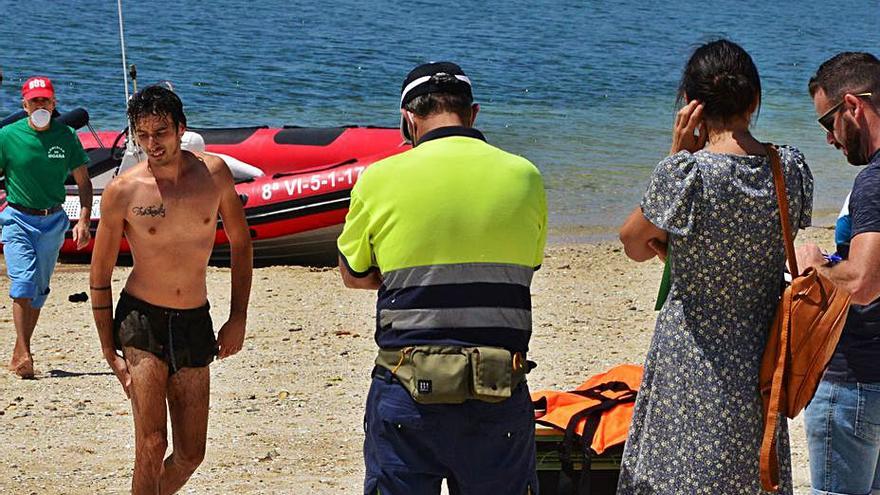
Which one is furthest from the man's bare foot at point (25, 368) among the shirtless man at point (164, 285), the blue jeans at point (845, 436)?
the blue jeans at point (845, 436)

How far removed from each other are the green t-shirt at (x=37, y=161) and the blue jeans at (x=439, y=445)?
454 cm

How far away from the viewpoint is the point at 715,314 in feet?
10.3

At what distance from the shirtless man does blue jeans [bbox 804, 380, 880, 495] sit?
200 cm

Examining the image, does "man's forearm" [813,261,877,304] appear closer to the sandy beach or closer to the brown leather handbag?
the brown leather handbag

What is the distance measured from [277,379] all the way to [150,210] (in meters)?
2.72

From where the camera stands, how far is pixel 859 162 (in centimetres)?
336

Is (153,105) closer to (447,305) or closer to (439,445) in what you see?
(447,305)

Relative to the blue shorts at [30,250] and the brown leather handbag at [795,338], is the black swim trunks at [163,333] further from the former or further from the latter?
the blue shorts at [30,250]

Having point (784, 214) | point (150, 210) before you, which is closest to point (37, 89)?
point (150, 210)

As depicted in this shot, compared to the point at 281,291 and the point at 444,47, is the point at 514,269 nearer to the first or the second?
the point at 281,291

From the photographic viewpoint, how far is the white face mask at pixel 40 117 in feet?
23.4

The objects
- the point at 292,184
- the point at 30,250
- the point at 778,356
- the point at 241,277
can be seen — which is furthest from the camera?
the point at 292,184

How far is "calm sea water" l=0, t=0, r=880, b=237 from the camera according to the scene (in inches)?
672

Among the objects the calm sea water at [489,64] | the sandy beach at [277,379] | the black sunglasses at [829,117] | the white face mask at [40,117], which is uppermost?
the black sunglasses at [829,117]
